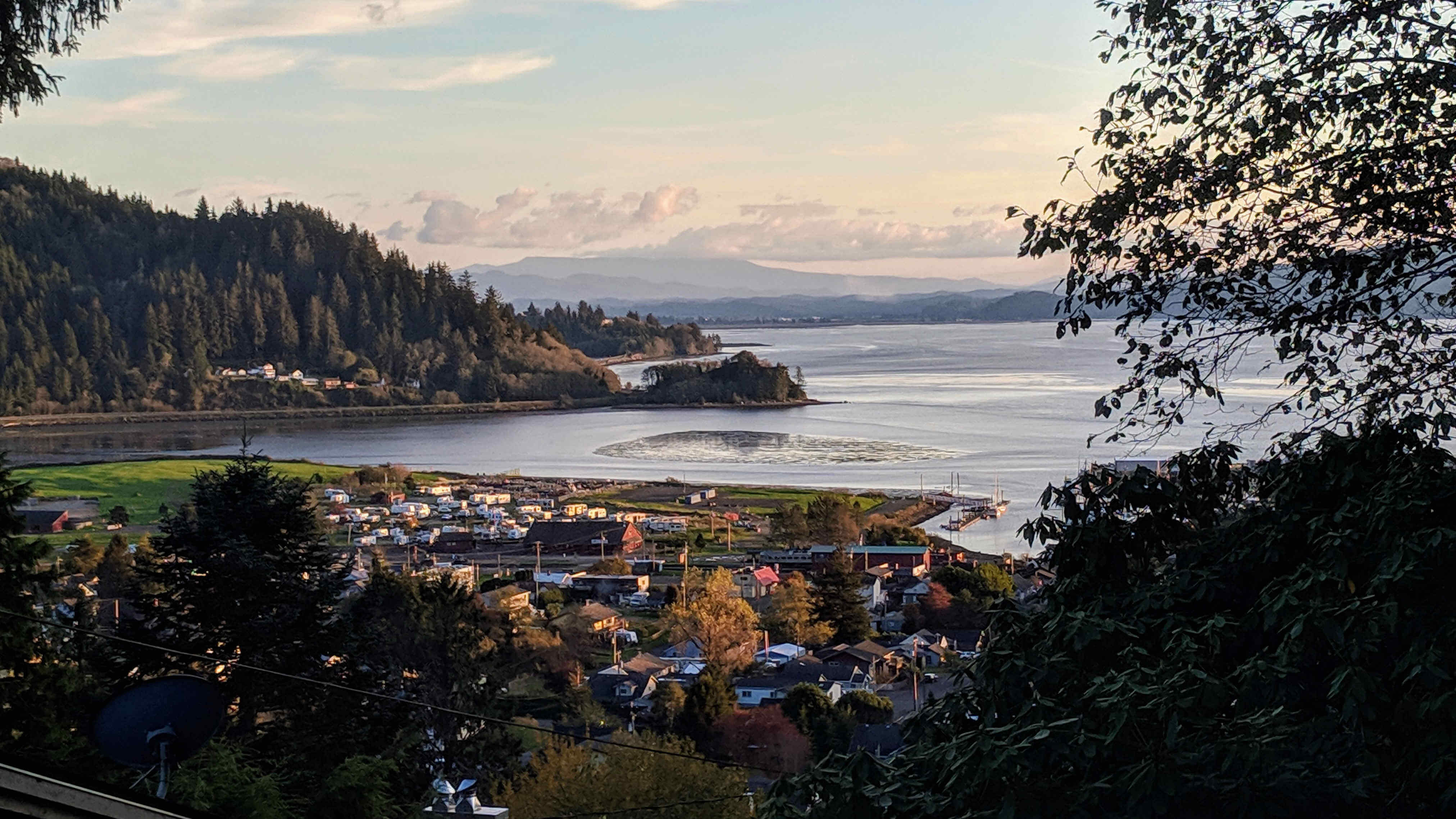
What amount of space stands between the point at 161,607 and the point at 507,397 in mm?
43353

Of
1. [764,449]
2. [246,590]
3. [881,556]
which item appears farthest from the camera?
[764,449]

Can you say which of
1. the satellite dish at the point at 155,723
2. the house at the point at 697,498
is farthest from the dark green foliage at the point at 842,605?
the satellite dish at the point at 155,723

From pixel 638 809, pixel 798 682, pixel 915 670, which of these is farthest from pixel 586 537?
pixel 638 809

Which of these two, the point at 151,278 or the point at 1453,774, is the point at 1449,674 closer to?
the point at 1453,774

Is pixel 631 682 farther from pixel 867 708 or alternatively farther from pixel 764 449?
pixel 764 449

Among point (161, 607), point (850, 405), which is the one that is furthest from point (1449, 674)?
point (850, 405)

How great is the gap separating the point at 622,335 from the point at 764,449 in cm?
4155

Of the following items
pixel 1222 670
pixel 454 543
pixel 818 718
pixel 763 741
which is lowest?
pixel 454 543

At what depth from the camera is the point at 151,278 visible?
53.9 metres

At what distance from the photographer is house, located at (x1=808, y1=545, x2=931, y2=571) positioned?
13367 millimetres

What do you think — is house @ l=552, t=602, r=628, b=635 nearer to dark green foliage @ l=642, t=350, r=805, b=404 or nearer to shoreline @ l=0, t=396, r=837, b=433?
dark green foliage @ l=642, t=350, r=805, b=404

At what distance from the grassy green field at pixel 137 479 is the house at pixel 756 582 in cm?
895

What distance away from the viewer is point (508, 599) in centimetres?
1130

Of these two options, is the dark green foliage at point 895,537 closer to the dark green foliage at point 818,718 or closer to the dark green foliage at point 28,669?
the dark green foliage at point 818,718
